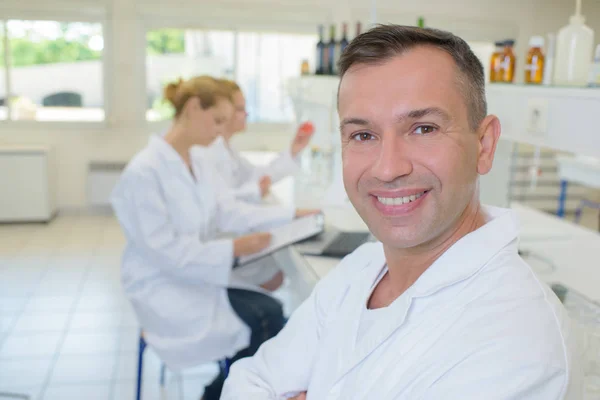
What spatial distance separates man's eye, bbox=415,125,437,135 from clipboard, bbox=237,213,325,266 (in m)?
1.30

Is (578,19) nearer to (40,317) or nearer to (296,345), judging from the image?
(296,345)

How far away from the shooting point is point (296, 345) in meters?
1.24

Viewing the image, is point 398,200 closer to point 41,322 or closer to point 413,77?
point 413,77

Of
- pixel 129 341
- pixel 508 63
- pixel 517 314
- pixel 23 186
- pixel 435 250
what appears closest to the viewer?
pixel 517 314

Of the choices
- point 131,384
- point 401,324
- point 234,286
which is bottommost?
point 131,384

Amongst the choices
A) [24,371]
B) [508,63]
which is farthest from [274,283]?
[508,63]

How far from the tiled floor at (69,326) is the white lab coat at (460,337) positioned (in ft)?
6.09

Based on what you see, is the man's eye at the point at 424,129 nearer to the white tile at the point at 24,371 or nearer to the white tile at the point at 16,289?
the white tile at the point at 24,371

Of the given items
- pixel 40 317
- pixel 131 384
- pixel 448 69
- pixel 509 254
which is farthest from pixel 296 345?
pixel 40 317

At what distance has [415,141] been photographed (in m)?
0.93

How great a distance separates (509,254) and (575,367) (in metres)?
0.19

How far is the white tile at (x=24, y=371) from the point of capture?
284 centimetres

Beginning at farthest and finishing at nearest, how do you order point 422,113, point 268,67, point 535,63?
point 268,67, point 535,63, point 422,113

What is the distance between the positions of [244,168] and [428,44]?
113 inches
